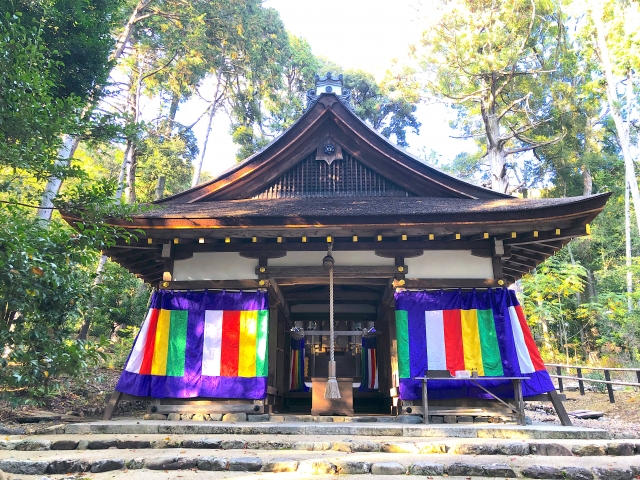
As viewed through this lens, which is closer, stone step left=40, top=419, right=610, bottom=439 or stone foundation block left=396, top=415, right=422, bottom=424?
stone step left=40, top=419, right=610, bottom=439

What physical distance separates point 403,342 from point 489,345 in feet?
4.59

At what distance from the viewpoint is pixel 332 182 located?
8.98 meters

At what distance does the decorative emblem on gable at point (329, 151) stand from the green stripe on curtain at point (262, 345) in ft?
11.7

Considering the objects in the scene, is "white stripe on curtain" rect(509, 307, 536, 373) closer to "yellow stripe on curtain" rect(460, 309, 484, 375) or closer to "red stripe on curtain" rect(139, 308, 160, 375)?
"yellow stripe on curtain" rect(460, 309, 484, 375)

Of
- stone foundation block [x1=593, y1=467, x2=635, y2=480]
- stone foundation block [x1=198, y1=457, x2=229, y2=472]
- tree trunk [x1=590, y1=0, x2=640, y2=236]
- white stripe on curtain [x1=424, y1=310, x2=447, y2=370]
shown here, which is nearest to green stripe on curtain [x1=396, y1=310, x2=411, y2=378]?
white stripe on curtain [x1=424, y1=310, x2=447, y2=370]

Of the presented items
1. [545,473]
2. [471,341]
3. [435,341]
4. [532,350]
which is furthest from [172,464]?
[532,350]

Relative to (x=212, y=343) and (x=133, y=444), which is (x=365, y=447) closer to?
(x=133, y=444)

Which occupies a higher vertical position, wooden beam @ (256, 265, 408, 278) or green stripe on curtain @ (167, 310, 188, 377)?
wooden beam @ (256, 265, 408, 278)

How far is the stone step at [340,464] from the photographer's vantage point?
420cm

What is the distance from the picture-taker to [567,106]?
16.7 meters

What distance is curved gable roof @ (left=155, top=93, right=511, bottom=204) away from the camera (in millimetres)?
8617

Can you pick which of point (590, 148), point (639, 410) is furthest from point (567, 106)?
point (639, 410)

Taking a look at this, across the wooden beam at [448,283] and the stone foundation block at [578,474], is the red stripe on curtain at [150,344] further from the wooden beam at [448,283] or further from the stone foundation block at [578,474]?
the stone foundation block at [578,474]

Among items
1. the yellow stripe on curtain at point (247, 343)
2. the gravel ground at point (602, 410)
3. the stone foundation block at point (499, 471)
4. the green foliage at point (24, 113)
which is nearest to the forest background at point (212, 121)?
the green foliage at point (24, 113)
